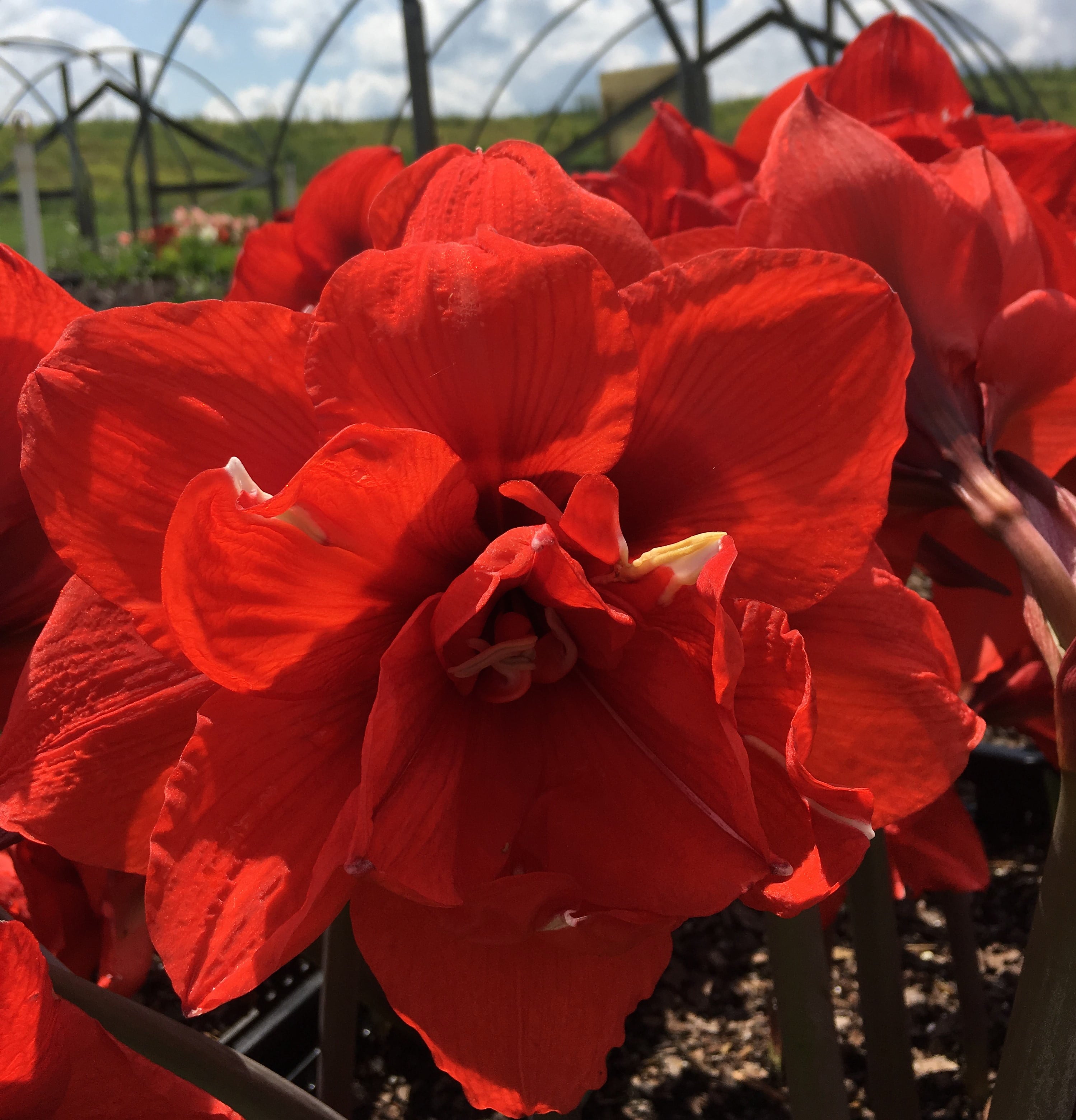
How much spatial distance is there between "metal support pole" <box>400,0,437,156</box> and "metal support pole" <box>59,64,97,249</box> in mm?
4802

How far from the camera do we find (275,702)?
39 cm

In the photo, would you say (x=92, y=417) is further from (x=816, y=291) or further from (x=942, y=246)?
(x=942, y=246)

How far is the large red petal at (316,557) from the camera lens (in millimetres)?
348

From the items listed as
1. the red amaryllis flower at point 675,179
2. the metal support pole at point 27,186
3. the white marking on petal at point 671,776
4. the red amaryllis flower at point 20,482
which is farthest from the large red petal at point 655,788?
the metal support pole at point 27,186

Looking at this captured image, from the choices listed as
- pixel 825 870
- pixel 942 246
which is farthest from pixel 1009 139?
pixel 825 870

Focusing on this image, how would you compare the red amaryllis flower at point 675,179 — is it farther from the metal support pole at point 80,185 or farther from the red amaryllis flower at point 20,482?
the metal support pole at point 80,185

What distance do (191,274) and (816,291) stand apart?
6210 millimetres

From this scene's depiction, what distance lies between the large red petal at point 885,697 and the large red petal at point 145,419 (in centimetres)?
21

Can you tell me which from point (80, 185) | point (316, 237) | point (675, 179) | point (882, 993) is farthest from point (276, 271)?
point (80, 185)

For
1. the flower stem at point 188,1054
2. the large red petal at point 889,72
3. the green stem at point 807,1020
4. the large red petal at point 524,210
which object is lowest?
the green stem at point 807,1020

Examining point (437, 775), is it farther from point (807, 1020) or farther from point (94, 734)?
point (807, 1020)

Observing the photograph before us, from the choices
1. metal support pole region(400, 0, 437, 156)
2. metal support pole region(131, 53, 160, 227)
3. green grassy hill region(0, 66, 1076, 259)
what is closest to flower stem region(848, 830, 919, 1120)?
metal support pole region(400, 0, 437, 156)

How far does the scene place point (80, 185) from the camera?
27.2ft

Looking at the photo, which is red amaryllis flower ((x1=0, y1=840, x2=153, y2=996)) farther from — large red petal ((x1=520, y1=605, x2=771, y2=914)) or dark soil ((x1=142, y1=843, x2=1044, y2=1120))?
dark soil ((x1=142, y1=843, x2=1044, y2=1120))
